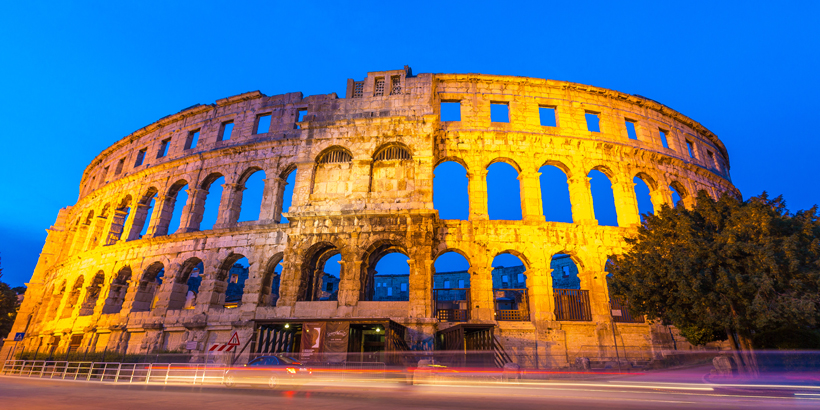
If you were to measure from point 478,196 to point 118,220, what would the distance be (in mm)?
24122

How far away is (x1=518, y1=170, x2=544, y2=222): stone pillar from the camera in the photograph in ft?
63.0

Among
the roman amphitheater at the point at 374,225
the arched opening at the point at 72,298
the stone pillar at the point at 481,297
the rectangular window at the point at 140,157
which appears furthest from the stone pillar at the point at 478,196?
the arched opening at the point at 72,298

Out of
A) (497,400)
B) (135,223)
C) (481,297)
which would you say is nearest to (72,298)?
(135,223)

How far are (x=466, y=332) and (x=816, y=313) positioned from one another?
11.1 m

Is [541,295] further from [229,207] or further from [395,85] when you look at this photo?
[229,207]

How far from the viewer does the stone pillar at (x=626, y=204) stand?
792 inches

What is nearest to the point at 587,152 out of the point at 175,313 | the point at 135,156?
the point at 175,313

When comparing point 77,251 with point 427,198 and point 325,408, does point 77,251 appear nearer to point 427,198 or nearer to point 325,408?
point 427,198

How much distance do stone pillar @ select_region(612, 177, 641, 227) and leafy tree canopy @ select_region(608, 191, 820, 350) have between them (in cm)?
624

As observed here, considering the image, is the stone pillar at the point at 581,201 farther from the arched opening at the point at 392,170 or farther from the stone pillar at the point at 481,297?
the arched opening at the point at 392,170

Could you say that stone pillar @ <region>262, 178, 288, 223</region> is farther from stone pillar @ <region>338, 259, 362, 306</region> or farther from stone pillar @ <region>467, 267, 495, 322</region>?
stone pillar @ <region>467, 267, 495, 322</region>

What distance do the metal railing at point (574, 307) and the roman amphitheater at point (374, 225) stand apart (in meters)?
0.06

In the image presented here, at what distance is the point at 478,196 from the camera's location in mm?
19312

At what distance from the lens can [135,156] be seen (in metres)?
27.3
